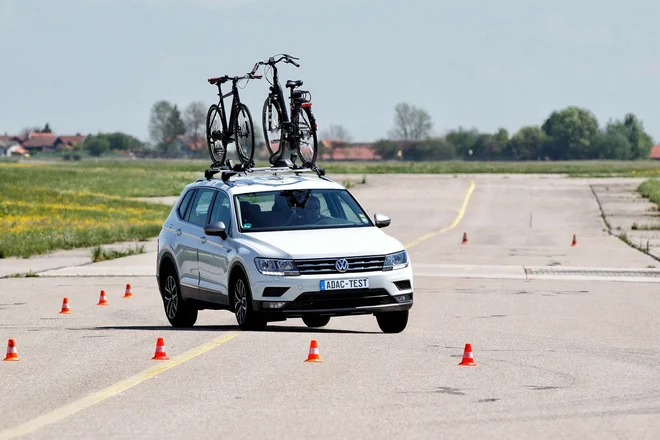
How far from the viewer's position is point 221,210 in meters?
16.5

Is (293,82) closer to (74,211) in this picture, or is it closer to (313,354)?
(313,354)

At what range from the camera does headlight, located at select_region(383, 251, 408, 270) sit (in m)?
15.0

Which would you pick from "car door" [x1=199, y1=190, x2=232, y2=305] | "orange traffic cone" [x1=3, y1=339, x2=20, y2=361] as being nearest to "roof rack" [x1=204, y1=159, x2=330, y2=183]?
"car door" [x1=199, y1=190, x2=232, y2=305]

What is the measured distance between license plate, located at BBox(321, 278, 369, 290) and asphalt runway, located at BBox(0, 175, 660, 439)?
1.94ft

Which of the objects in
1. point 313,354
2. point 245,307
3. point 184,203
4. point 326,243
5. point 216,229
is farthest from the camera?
point 184,203

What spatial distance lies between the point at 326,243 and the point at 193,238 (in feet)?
7.99

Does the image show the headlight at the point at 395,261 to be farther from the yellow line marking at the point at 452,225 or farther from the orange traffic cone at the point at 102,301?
the yellow line marking at the point at 452,225

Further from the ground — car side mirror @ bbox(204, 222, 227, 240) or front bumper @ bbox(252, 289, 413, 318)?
car side mirror @ bbox(204, 222, 227, 240)

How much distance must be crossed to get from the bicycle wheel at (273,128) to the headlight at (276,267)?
19.0ft

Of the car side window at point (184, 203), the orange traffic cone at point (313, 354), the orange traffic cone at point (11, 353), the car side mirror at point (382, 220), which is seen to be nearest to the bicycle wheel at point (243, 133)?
the car side window at point (184, 203)

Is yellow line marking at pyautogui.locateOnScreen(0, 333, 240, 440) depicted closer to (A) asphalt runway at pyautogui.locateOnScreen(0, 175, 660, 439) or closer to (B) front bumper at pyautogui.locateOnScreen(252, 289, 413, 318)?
(A) asphalt runway at pyautogui.locateOnScreen(0, 175, 660, 439)

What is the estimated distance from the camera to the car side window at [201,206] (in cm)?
1698

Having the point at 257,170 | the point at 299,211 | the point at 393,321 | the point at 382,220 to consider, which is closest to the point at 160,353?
the point at 299,211

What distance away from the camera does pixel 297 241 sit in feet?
49.6
